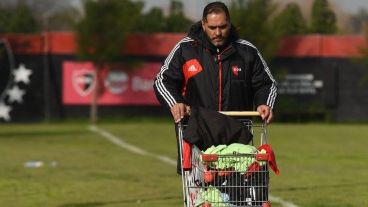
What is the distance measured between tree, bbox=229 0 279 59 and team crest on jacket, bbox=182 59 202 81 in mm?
41480

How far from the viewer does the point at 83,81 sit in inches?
1906

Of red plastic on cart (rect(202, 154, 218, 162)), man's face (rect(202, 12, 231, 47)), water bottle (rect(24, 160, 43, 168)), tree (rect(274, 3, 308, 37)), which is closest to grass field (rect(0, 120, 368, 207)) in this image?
water bottle (rect(24, 160, 43, 168))

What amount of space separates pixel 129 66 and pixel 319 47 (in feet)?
33.0

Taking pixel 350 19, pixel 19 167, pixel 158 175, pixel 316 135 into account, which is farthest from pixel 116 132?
pixel 350 19

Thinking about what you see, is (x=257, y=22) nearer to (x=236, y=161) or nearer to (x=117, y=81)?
(x=117, y=81)

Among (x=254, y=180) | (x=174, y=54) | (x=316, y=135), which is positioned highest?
(x=174, y=54)

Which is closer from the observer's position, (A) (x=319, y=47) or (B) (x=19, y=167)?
(B) (x=19, y=167)

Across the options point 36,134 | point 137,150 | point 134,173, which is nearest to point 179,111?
point 134,173

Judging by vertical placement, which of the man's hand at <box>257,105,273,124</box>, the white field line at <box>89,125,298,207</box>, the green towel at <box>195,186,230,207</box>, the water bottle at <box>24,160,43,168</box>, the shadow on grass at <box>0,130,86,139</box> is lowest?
the shadow on grass at <box>0,130,86,139</box>

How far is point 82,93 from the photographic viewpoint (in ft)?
157

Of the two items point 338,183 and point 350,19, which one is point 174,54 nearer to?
point 338,183

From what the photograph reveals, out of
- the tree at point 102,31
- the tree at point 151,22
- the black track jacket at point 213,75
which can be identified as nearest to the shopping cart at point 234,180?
the black track jacket at point 213,75

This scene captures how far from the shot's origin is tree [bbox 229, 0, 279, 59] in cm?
5031

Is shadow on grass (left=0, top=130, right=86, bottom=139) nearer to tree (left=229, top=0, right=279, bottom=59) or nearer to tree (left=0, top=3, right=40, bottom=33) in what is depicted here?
tree (left=0, top=3, right=40, bottom=33)
